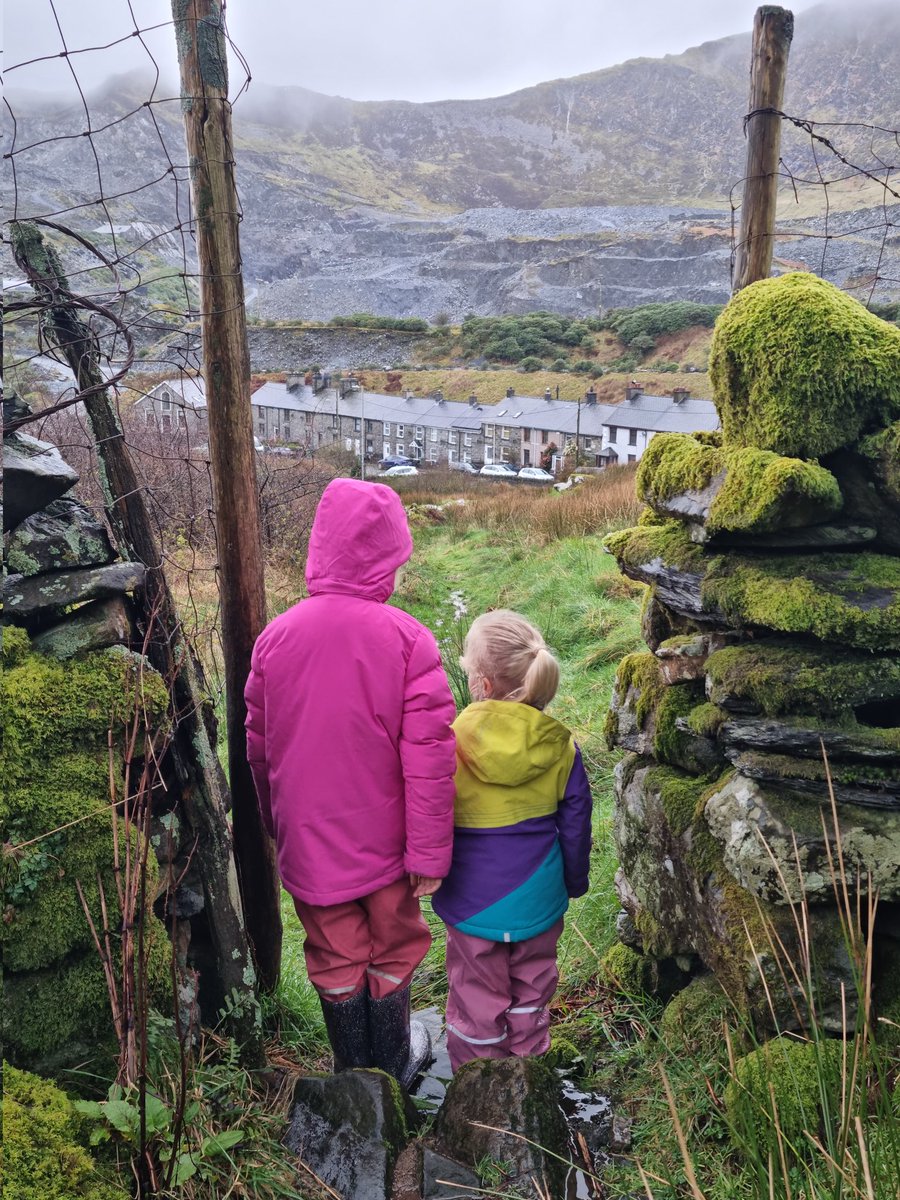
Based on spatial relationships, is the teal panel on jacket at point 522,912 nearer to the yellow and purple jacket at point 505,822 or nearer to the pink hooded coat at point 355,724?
the yellow and purple jacket at point 505,822

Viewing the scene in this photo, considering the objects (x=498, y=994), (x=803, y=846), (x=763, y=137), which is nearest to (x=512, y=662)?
(x=803, y=846)

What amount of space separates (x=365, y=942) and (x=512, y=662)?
99cm

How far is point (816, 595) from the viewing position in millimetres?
2398

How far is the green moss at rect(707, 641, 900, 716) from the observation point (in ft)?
7.66

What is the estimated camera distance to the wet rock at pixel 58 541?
217 centimetres

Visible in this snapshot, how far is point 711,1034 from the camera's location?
2.54 m

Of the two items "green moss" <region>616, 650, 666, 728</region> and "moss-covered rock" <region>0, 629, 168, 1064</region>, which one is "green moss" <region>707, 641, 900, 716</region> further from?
"moss-covered rock" <region>0, 629, 168, 1064</region>

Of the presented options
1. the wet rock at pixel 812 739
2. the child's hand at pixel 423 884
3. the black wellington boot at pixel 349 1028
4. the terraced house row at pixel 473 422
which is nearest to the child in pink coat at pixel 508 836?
the child's hand at pixel 423 884

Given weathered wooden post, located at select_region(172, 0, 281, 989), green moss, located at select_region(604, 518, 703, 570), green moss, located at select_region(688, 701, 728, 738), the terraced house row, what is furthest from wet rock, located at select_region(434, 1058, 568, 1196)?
the terraced house row

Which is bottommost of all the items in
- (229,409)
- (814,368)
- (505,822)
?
(505,822)

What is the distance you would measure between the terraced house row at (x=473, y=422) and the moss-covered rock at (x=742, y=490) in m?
39.1

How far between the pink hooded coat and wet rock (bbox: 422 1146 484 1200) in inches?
27.4

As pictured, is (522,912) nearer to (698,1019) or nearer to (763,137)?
(698,1019)

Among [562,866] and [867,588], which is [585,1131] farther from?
[867,588]
